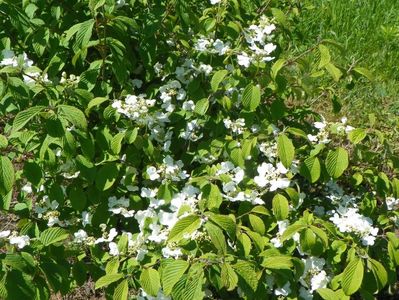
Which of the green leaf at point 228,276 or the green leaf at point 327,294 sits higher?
the green leaf at point 228,276

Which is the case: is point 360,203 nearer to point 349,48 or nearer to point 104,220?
point 104,220

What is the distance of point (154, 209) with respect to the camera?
80.5 inches

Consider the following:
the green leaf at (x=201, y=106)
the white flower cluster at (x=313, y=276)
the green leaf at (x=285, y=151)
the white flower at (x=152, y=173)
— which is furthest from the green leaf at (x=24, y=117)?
the white flower cluster at (x=313, y=276)

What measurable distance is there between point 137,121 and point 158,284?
20.3 inches

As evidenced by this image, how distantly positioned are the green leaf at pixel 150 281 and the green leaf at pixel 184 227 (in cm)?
17

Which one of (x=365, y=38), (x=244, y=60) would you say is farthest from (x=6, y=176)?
(x=365, y=38)

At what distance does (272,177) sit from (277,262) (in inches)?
11.4

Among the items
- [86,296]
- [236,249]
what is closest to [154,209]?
[236,249]

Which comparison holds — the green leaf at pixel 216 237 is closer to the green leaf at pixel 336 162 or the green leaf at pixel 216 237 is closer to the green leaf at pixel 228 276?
the green leaf at pixel 228 276

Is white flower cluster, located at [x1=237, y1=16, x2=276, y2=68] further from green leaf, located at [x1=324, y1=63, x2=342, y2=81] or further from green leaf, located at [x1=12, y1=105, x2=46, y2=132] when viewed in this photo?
green leaf, located at [x1=12, y1=105, x2=46, y2=132]

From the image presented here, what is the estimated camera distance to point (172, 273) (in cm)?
157

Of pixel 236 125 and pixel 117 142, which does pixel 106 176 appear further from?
pixel 236 125

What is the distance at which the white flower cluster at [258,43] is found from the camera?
2027 millimetres

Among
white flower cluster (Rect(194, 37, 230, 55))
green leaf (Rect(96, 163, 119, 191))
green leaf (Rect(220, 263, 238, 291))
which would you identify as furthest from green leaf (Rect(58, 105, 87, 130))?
white flower cluster (Rect(194, 37, 230, 55))
